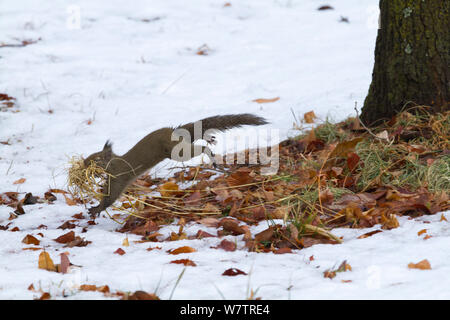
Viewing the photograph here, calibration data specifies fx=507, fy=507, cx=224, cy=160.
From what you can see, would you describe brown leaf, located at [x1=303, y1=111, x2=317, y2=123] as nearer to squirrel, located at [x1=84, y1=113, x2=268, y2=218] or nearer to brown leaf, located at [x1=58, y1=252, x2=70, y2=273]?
squirrel, located at [x1=84, y1=113, x2=268, y2=218]

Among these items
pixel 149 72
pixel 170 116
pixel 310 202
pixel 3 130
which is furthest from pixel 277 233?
pixel 149 72

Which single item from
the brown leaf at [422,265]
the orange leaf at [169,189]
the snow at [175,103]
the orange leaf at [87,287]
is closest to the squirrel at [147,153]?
the orange leaf at [169,189]

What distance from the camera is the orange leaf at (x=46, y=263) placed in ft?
6.48

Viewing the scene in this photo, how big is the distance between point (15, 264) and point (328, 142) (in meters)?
2.21

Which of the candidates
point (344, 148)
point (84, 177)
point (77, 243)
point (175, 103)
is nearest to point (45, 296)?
point (77, 243)

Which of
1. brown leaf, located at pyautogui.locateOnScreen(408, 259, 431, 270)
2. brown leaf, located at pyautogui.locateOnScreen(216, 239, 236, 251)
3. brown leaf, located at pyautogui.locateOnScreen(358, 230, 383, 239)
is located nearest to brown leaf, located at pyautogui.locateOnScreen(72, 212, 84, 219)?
brown leaf, located at pyautogui.locateOnScreen(216, 239, 236, 251)

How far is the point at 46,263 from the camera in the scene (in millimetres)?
1982

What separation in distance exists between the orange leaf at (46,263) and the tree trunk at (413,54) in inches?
90.2

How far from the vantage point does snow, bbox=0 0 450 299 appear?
177cm

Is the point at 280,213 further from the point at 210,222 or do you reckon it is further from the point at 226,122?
the point at 226,122

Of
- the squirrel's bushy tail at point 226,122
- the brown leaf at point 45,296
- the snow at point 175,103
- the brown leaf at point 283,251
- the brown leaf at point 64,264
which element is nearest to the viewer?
the brown leaf at point 45,296

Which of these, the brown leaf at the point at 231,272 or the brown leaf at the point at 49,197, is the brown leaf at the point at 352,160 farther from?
the brown leaf at the point at 49,197

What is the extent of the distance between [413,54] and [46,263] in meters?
2.50

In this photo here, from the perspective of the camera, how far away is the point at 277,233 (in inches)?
88.8
